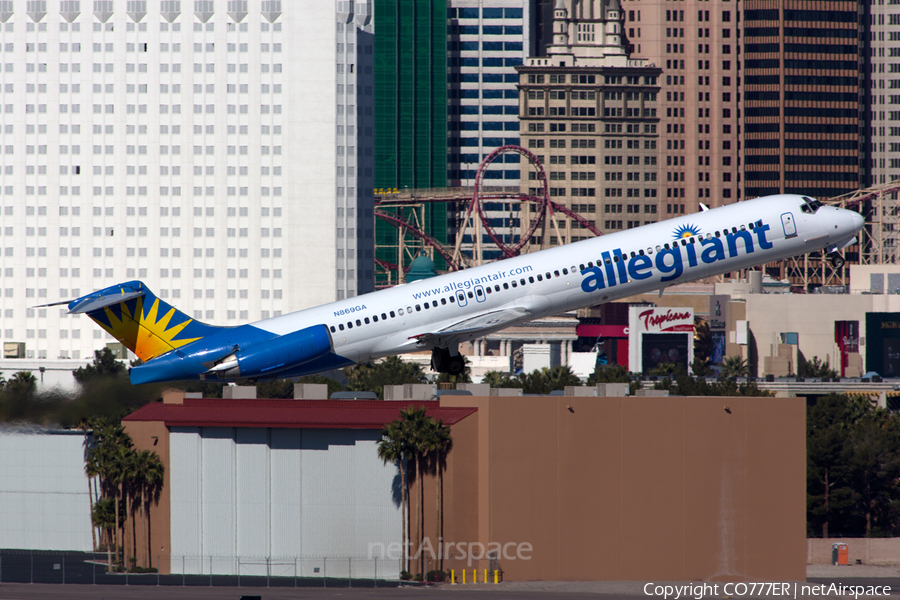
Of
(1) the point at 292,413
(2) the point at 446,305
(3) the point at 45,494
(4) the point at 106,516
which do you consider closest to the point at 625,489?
(2) the point at 446,305

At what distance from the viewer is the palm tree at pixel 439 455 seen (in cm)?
7425

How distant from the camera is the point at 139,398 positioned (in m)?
73.2

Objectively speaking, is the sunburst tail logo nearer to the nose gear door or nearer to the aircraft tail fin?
the nose gear door

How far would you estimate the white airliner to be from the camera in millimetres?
59562

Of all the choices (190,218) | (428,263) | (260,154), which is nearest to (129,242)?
(190,218)

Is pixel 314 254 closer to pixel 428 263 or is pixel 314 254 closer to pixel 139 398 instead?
→ pixel 428 263

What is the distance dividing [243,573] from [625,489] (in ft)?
78.0

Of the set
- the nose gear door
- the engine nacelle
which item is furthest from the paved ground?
the nose gear door

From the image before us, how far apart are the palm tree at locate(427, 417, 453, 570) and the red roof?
1.36m

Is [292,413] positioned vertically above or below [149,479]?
above

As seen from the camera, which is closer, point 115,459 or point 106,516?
point 115,459

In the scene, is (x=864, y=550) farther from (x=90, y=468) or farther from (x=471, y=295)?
(x=90, y=468)

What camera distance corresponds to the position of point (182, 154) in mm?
197125

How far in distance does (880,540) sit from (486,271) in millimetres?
65682
